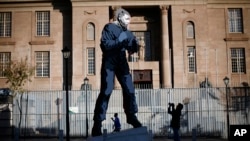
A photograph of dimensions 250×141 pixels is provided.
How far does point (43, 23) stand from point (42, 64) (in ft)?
15.4

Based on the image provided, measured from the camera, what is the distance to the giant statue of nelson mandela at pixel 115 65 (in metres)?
12.9

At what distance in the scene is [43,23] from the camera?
161ft

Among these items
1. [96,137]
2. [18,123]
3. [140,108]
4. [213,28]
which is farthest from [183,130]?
[213,28]

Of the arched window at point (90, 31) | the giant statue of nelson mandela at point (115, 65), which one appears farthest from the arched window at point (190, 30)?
the giant statue of nelson mandela at point (115, 65)

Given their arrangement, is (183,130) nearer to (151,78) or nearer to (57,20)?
(151,78)

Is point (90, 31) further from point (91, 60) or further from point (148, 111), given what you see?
point (148, 111)

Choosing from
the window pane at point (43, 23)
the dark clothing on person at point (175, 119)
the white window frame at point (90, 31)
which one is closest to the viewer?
the dark clothing on person at point (175, 119)

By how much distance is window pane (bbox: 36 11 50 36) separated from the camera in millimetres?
49062

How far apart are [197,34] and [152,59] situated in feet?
19.1

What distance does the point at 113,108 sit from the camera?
3144cm

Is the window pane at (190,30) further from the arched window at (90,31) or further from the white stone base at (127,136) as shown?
the white stone base at (127,136)

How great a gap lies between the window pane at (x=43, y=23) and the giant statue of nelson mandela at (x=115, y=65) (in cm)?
3681

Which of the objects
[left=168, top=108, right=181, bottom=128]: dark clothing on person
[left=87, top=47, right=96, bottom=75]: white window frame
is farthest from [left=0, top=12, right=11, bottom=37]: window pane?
[left=168, top=108, right=181, bottom=128]: dark clothing on person

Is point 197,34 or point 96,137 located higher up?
point 197,34
